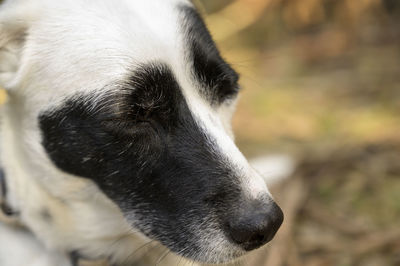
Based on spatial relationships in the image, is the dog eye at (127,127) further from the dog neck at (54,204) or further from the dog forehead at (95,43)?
the dog neck at (54,204)

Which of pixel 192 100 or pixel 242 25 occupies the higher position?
pixel 192 100

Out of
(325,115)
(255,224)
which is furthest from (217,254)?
(325,115)

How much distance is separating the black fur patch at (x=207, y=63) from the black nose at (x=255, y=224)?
61 centimetres

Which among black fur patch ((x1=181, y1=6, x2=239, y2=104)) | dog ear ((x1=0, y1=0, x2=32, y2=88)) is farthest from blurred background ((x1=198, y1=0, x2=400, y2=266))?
dog ear ((x1=0, y1=0, x2=32, y2=88))

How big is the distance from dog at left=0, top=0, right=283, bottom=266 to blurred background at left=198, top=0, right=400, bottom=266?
2.28 feet

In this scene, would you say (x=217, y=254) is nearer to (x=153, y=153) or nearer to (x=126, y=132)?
(x=153, y=153)

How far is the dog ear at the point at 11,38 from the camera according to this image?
267 cm

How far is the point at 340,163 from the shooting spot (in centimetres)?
450

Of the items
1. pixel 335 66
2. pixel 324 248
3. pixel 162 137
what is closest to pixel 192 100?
pixel 162 137

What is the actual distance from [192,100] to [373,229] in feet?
6.06

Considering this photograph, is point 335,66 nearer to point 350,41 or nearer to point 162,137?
point 350,41

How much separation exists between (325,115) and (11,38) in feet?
11.3

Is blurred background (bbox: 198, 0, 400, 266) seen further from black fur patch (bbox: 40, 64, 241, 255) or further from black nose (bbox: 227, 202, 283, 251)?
black nose (bbox: 227, 202, 283, 251)

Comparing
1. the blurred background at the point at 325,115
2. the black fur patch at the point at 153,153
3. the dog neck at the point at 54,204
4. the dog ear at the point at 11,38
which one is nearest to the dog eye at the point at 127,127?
the black fur patch at the point at 153,153
